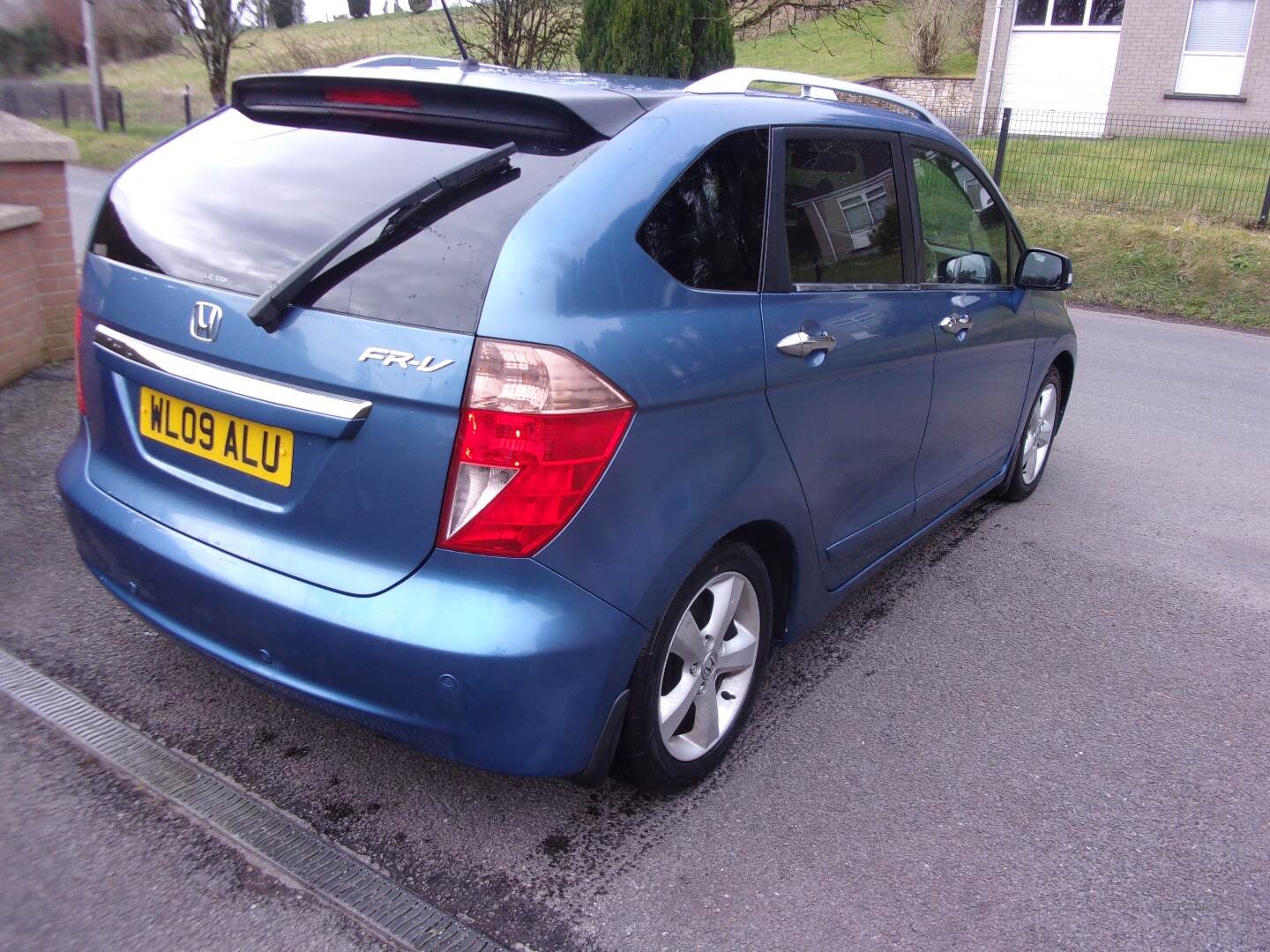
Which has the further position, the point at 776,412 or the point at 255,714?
the point at 255,714

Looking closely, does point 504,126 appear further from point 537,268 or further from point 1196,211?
point 1196,211

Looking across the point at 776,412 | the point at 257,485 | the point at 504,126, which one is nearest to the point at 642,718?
the point at 776,412

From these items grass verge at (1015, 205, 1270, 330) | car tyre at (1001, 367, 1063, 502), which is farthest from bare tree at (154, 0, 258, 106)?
car tyre at (1001, 367, 1063, 502)

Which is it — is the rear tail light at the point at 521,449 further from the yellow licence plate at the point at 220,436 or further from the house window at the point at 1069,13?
the house window at the point at 1069,13

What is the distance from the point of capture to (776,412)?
276cm

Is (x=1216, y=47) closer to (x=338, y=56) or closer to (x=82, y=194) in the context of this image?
(x=338, y=56)

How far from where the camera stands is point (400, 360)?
2.14 meters

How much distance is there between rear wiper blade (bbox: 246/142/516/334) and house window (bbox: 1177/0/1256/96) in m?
24.5

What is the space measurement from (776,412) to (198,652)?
157cm

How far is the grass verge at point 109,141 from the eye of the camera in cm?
2330

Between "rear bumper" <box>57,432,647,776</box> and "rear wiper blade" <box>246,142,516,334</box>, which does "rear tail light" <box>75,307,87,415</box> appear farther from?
"rear wiper blade" <box>246,142,516,334</box>

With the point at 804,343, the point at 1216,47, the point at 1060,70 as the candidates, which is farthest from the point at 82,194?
the point at 1216,47

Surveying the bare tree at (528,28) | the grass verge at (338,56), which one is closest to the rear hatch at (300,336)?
the bare tree at (528,28)

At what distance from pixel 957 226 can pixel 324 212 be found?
99.4 inches
